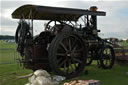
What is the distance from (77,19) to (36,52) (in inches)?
126

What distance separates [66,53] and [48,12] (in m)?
1.63

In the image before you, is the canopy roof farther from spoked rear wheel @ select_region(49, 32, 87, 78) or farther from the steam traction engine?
spoked rear wheel @ select_region(49, 32, 87, 78)

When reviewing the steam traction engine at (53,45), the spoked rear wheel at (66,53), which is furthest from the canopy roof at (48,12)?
the spoked rear wheel at (66,53)

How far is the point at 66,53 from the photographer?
21.4 feet

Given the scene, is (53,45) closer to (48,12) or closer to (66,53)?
(66,53)

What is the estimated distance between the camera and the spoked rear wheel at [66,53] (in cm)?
608

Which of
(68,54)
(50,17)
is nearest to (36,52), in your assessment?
(68,54)

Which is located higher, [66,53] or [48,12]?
[48,12]

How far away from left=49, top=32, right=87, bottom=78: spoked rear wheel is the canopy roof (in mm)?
871

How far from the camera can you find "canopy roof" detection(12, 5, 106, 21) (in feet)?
20.7

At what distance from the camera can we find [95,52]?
8.54m

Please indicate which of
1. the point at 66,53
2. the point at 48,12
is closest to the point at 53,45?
the point at 66,53

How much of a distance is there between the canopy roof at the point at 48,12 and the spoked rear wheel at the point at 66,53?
87 centimetres

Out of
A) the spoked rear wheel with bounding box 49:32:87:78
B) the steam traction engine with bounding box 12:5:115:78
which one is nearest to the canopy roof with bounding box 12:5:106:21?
the steam traction engine with bounding box 12:5:115:78
